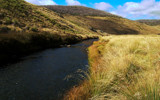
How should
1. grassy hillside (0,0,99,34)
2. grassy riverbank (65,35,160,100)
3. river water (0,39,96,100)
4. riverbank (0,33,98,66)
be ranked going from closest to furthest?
grassy riverbank (65,35,160,100)
river water (0,39,96,100)
riverbank (0,33,98,66)
grassy hillside (0,0,99,34)

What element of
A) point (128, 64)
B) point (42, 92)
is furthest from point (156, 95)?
point (42, 92)

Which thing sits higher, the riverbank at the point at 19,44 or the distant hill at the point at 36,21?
the distant hill at the point at 36,21

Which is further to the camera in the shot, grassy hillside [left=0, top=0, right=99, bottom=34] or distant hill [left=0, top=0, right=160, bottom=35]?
distant hill [left=0, top=0, right=160, bottom=35]

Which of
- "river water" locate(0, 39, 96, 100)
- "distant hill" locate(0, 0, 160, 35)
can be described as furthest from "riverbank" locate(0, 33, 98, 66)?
"distant hill" locate(0, 0, 160, 35)

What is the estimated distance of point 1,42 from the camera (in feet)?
40.6

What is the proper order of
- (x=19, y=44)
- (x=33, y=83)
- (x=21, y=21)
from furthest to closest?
1. (x=21, y=21)
2. (x=19, y=44)
3. (x=33, y=83)

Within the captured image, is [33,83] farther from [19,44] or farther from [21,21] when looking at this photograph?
[21,21]

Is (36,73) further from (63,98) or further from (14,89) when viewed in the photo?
(63,98)

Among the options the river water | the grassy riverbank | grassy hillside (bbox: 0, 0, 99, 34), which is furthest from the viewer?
grassy hillside (bbox: 0, 0, 99, 34)

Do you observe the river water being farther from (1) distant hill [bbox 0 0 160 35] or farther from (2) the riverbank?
(1) distant hill [bbox 0 0 160 35]

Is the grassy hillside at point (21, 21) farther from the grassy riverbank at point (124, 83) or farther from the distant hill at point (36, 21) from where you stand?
the grassy riverbank at point (124, 83)

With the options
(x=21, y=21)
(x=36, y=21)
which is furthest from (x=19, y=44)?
(x=36, y=21)

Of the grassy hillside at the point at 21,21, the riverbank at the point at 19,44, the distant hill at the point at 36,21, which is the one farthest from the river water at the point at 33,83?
the distant hill at the point at 36,21

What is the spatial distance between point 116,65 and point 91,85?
4.83ft
